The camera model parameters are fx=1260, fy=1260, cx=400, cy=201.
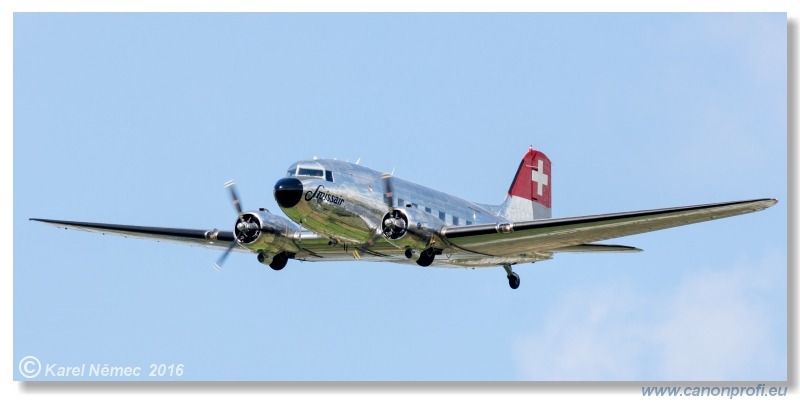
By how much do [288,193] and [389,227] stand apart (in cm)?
243

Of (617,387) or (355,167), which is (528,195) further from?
(617,387)

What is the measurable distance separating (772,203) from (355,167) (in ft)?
31.9

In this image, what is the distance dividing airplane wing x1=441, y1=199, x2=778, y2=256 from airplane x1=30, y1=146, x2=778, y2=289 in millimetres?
23

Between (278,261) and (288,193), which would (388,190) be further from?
(278,261)

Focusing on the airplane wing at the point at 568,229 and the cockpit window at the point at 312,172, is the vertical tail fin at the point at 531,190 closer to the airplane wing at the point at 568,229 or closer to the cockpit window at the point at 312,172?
the airplane wing at the point at 568,229

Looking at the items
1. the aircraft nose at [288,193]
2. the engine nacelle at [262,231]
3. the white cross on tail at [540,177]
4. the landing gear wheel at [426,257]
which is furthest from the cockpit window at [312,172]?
the white cross on tail at [540,177]

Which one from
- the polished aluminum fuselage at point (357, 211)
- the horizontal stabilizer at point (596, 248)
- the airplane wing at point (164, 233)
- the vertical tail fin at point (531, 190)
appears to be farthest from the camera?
the vertical tail fin at point (531, 190)

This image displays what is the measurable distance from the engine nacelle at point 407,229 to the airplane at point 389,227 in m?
0.02

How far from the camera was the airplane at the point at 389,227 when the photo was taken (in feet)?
92.1

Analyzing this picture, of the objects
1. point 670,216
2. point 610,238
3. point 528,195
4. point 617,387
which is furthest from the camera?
point 528,195

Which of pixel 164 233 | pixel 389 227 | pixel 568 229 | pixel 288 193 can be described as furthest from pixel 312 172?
pixel 568 229

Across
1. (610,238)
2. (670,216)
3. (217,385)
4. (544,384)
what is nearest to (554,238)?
(610,238)

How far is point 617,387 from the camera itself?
23.9 meters

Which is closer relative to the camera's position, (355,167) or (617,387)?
(617,387)
